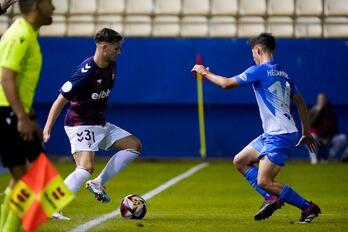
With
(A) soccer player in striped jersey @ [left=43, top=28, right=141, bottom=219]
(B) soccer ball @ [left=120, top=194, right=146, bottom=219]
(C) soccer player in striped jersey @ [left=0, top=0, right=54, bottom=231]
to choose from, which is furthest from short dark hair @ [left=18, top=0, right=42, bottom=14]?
(B) soccer ball @ [left=120, top=194, right=146, bottom=219]

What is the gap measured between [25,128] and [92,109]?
3480 mm

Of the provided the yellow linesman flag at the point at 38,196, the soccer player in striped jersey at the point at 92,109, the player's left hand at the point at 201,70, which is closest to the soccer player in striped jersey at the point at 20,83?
the yellow linesman flag at the point at 38,196

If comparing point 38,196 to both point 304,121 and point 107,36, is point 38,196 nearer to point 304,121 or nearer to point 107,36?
point 107,36

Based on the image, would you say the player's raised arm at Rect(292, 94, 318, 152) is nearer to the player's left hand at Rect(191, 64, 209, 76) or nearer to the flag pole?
the player's left hand at Rect(191, 64, 209, 76)

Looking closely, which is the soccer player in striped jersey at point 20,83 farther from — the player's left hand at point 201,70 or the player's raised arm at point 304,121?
the player's raised arm at point 304,121

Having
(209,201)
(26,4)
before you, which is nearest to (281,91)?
(209,201)

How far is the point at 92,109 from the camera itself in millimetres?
11102

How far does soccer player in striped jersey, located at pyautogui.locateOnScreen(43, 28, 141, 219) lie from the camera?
35.8 ft

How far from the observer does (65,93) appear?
10945mm

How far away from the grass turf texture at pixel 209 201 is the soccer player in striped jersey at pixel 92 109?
0.62 m

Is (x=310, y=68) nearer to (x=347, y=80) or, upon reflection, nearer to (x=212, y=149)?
(x=347, y=80)

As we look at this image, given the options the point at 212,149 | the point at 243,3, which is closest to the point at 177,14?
the point at 243,3

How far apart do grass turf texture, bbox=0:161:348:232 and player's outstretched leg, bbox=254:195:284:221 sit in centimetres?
8

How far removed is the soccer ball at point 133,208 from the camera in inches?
430
